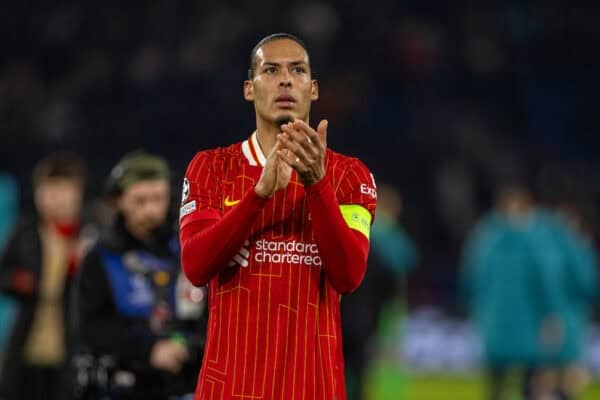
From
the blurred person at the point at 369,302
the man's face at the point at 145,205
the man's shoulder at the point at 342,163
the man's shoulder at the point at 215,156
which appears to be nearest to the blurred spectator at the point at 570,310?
the blurred person at the point at 369,302

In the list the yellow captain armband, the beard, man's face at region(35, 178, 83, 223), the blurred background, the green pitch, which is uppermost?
the blurred background

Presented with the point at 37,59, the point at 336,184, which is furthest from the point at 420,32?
the point at 336,184

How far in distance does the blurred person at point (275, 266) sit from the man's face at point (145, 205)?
174cm

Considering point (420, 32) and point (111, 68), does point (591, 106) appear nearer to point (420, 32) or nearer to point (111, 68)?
point (420, 32)

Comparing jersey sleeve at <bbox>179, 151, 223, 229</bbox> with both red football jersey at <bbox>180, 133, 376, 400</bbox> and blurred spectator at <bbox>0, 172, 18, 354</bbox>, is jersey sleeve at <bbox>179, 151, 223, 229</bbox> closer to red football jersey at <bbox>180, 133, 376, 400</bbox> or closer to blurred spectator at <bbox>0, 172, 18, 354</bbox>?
red football jersey at <bbox>180, 133, 376, 400</bbox>

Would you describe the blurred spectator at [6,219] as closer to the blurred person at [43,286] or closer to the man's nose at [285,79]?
the blurred person at [43,286]

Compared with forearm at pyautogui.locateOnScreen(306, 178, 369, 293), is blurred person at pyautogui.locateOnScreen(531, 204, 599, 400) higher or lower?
higher

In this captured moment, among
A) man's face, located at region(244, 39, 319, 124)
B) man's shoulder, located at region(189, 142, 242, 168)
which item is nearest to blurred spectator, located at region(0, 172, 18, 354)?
man's shoulder, located at region(189, 142, 242, 168)

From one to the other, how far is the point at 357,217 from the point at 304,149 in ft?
1.27

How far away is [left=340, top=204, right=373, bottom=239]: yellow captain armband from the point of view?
11.9 ft

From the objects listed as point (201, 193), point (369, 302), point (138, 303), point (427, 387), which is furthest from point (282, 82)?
point (427, 387)

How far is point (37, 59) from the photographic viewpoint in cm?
2028

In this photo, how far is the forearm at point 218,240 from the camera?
11.3 ft

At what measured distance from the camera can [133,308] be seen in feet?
17.4
